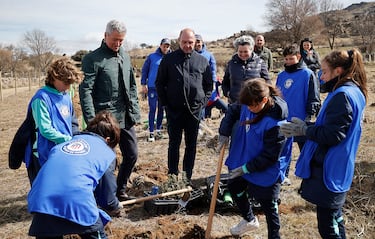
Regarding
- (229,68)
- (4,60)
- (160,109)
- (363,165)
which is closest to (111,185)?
(229,68)

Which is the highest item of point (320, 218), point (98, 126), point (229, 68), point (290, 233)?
point (229, 68)

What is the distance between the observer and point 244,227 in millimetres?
3506

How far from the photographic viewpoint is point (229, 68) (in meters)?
4.89

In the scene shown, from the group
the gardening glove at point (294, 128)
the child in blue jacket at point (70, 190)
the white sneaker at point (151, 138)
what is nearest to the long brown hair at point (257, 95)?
the gardening glove at point (294, 128)

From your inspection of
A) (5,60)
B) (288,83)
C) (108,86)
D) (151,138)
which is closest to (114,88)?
(108,86)

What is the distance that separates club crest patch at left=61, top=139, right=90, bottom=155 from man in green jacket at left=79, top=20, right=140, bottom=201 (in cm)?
128

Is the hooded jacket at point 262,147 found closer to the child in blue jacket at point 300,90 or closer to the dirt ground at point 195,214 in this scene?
the dirt ground at point 195,214

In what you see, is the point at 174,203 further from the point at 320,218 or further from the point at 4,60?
the point at 4,60

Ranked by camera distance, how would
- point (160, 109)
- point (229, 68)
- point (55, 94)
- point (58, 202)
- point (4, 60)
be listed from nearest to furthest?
point (58, 202), point (55, 94), point (229, 68), point (160, 109), point (4, 60)

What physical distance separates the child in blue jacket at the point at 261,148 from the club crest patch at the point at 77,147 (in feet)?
4.03

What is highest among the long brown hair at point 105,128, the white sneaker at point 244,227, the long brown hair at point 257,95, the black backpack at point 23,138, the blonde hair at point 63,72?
the blonde hair at point 63,72

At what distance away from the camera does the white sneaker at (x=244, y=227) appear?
3486 millimetres

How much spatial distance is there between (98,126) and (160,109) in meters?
4.65

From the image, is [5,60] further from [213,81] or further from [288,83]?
[288,83]
